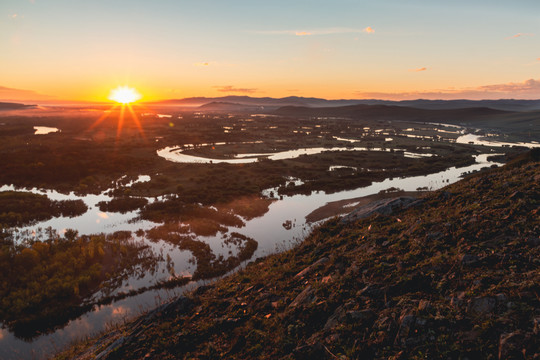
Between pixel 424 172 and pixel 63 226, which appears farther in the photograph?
pixel 424 172

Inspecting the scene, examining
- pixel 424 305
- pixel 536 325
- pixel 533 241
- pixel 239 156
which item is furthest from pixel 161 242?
pixel 239 156

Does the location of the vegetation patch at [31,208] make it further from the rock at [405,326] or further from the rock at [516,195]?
the rock at [516,195]

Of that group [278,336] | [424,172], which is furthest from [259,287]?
[424,172]

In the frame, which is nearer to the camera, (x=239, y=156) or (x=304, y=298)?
(x=304, y=298)

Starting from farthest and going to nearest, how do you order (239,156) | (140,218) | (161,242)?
(239,156), (140,218), (161,242)

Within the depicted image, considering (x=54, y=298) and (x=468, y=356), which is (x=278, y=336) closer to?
(x=468, y=356)

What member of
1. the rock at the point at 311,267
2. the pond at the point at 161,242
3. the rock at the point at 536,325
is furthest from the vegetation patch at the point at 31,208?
the rock at the point at 536,325

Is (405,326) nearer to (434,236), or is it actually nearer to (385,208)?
(434,236)
